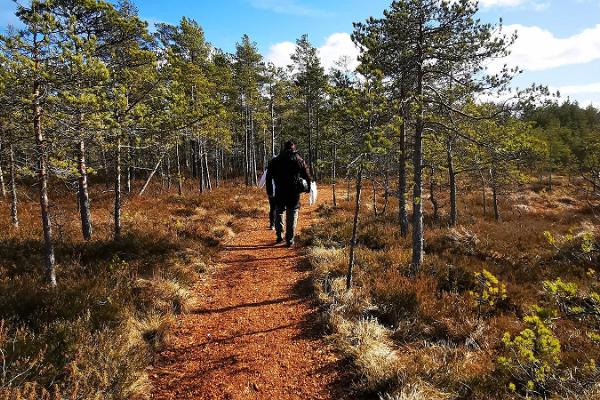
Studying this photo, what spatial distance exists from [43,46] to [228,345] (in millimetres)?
5418

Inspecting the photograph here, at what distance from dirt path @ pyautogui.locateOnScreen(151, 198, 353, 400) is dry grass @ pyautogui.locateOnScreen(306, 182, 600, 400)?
Result: 431 millimetres

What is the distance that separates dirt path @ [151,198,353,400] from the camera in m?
4.03

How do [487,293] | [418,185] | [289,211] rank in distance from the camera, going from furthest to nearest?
1. [289,211]
2. [418,185]
3. [487,293]

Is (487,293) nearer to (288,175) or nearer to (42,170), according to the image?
(288,175)

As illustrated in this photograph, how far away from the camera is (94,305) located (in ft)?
17.1

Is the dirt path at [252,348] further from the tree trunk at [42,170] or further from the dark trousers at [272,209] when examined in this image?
the dark trousers at [272,209]

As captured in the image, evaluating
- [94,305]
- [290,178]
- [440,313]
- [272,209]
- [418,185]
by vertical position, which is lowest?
[440,313]

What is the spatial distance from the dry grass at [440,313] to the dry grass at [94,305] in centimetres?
282

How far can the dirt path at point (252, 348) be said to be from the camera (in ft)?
13.2

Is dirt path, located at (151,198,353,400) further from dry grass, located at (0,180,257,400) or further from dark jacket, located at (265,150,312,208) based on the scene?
dark jacket, located at (265,150,312,208)

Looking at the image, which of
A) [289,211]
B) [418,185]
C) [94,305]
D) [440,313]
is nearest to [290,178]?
[289,211]

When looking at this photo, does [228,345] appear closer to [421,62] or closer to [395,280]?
[395,280]

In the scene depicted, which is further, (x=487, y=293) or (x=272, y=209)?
(x=272, y=209)

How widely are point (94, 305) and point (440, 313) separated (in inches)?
235
